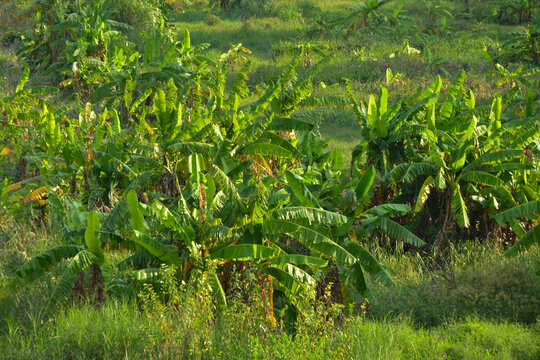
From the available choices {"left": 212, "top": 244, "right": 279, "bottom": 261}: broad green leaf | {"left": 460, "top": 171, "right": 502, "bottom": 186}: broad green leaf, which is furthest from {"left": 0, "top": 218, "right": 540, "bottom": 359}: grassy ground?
{"left": 460, "top": 171, "right": 502, "bottom": 186}: broad green leaf

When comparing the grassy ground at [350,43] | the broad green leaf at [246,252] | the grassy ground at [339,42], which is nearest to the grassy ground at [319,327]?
the broad green leaf at [246,252]

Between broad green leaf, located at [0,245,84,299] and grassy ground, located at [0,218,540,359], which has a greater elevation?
broad green leaf, located at [0,245,84,299]

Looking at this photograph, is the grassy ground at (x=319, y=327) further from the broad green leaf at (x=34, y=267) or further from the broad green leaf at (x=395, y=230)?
the broad green leaf at (x=395, y=230)

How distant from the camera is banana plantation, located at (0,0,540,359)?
18.9 feet

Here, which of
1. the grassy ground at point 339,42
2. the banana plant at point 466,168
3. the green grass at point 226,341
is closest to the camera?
the green grass at point 226,341

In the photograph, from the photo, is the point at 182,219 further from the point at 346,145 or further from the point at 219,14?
the point at 219,14

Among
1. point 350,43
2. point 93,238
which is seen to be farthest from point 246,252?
point 350,43

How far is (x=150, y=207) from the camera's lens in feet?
18.6

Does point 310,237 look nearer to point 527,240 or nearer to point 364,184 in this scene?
point 364,184

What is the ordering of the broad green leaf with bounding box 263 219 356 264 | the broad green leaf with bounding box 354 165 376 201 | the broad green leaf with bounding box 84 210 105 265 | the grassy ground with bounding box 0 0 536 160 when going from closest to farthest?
the broad green leaf with bounding box 84 210 105 265 < the broad green leaf with bounding box 263 219 356 264 < the broad green leaf with bounding box 354 165 376 201 < the grassy ground with bounding box 0 0 536 160

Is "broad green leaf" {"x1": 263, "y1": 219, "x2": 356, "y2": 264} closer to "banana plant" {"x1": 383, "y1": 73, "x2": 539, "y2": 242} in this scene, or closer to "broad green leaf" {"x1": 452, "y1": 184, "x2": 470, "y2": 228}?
"banana plant" {"x1": 383, "y1": 73, "x2": 539, "y2": 242}

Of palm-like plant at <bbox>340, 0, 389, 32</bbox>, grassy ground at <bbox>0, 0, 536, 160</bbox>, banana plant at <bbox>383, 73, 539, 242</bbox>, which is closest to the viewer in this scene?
banana plant at <bbox>383, 73, 539, 242</bbox>

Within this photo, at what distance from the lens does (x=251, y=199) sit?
5914mm

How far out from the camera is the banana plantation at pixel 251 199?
5750mm
